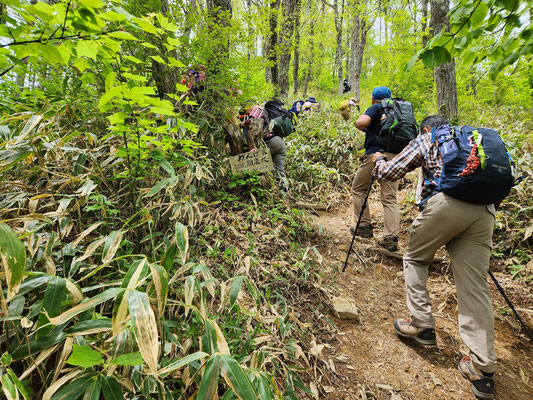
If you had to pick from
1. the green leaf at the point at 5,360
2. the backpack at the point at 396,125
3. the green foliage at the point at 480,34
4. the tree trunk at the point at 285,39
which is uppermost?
the tree trunk at the point at 285,39

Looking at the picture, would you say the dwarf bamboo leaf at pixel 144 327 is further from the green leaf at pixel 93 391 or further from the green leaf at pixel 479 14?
the green leaf at pixel 479 14

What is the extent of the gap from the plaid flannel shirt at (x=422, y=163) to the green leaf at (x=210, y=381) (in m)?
2.56

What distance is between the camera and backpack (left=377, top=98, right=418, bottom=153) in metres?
3.80

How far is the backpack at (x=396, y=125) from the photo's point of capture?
3.80 meters

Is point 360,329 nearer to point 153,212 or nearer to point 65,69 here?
point 153,212

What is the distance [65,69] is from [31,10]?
8.80 ft

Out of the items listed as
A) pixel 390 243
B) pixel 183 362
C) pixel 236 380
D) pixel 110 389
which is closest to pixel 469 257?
pixel 390 243

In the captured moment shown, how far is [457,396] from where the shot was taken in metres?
2.13

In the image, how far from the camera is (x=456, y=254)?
2.43 m

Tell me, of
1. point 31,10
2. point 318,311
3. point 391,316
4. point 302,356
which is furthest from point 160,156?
point 391,316

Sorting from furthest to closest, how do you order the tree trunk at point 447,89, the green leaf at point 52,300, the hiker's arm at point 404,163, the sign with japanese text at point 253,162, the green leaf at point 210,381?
the tree trunk at point 447,89 < the sign with japanese text at point 253,162 < the hiker's arm at point 404,163 < the green leaf at point 52,300 < the green leaf at point 210,381

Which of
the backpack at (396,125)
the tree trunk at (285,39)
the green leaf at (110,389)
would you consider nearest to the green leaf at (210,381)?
the green leaf at (110,389)

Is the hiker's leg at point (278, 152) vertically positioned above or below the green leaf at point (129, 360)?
above

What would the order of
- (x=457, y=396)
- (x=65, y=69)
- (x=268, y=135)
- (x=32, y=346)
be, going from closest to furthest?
(x=32, y=346) → (x=457, y=396) → (x=65, y=69) → (x=268, y=135)
